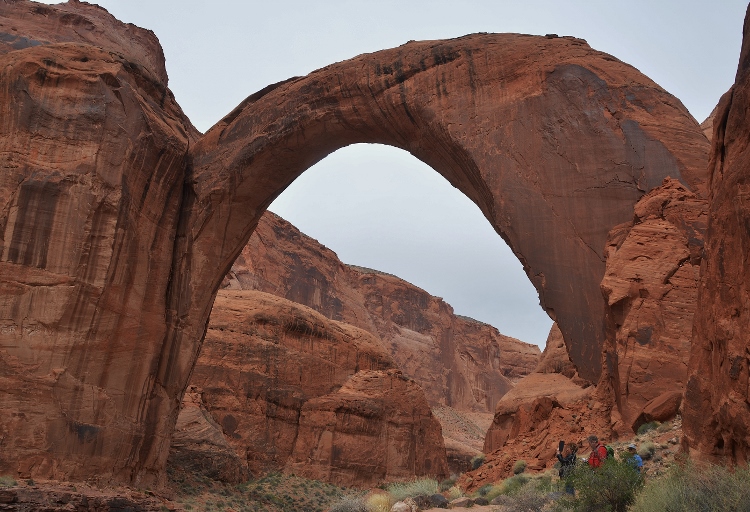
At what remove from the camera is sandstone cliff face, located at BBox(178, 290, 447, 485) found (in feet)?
80.0

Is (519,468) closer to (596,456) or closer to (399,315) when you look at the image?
(596,456)

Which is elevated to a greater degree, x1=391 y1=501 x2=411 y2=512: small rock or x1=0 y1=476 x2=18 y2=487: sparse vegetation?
x1=391 y1=501 x2=411 y2=512: small rock

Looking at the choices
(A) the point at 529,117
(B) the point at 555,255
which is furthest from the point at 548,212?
(A) the point at 529,117

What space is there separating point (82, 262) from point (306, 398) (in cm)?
1393

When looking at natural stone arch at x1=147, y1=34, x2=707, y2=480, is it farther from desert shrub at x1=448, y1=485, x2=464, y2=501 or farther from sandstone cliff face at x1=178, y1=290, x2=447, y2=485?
sandstone cliff face at x1=178, y1=290, x2=447, y2=485

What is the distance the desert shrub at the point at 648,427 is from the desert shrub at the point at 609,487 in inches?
109

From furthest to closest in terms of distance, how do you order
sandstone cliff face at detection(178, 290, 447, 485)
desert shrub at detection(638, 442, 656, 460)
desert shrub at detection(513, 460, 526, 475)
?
sandstone cliff face at detection(178, 290, 447, 485) → desert shrub at detection(513, 460, 526, 475) → desert shrub at detection(638, 442, 656, 460)

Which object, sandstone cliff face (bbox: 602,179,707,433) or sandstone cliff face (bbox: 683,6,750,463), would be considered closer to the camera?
sandstone cliff face (bbox: 683,6,750,463)

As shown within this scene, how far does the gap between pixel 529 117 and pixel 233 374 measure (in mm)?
15314

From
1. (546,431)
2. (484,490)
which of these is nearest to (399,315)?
(546,431)

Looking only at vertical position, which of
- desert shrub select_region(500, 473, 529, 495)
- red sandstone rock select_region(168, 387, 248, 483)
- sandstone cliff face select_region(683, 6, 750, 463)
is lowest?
red sandstone rock select_region(168, 387, 248, 483)

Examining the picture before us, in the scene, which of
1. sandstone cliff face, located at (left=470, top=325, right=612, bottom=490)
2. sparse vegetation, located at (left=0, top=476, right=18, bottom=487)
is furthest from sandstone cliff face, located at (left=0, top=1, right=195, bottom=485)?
sandstone cliff face, located at (left=470, top=325, right=612, bottom=490)

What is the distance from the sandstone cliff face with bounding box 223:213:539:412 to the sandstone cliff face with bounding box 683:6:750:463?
37942mm

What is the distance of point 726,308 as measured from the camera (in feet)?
20.1
